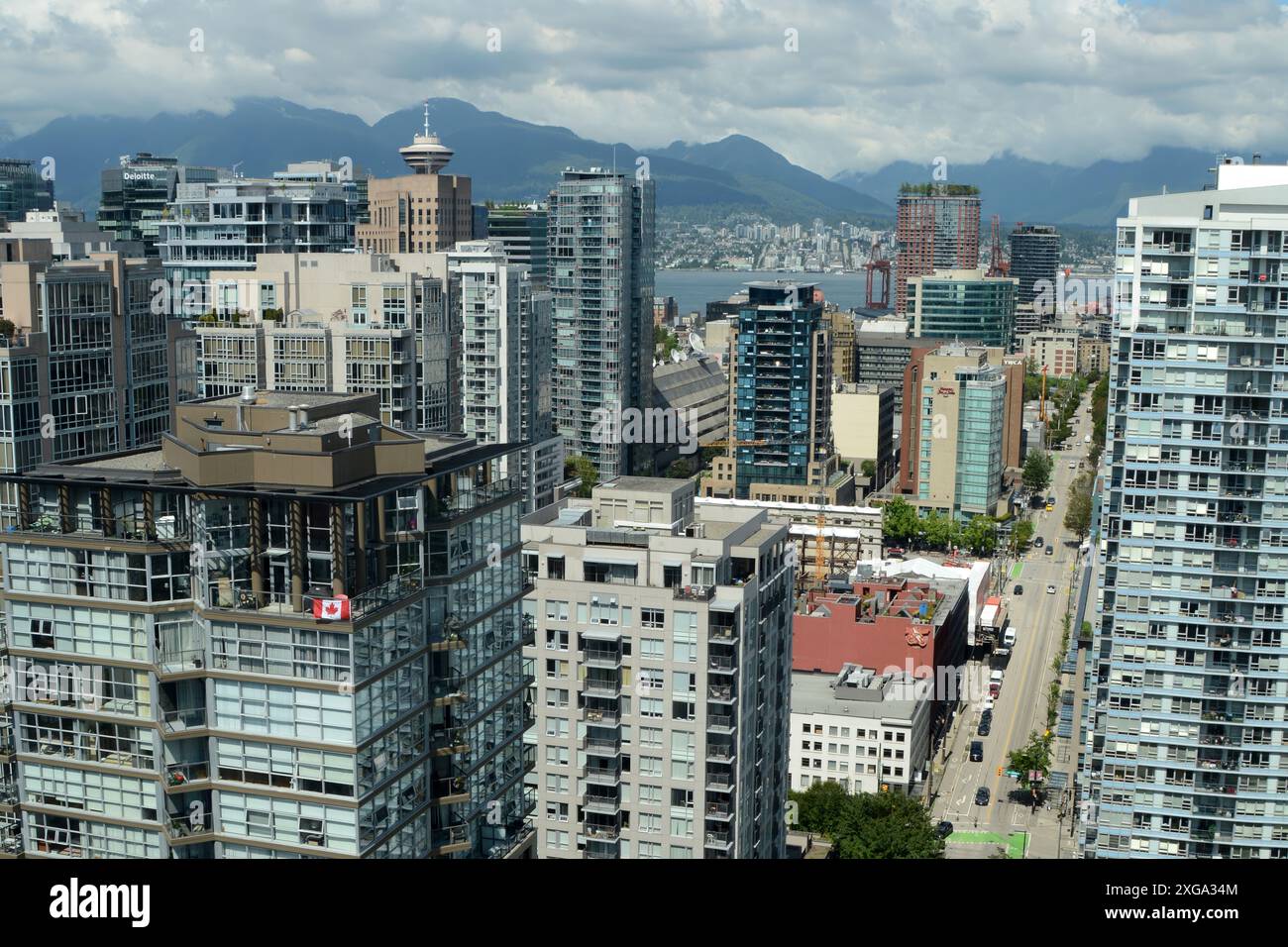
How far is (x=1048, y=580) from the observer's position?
220 feet

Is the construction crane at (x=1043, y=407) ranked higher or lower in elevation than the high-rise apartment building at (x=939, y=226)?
lower

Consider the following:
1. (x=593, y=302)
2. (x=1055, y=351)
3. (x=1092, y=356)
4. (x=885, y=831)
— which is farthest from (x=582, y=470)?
(x=1092, y=356)

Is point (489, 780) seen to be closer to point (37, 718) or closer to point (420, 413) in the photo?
point (37, 718)

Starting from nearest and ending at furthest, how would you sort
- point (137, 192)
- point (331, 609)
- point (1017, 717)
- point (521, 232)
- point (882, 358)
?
point (331, 609) → point (1017, 717) → point (137, 192) → point (521, 232) → point (882, 358)

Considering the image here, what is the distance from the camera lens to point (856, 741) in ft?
133

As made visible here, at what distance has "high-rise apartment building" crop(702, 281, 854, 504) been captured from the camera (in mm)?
71250

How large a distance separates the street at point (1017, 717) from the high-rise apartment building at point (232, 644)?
27.1m

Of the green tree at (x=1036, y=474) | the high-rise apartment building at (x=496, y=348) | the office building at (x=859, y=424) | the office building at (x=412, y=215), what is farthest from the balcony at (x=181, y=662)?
the office building at (x=412, y=215)

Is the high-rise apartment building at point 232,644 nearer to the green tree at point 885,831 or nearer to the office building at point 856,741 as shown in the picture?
the green tree at point 885,831

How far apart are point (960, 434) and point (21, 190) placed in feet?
196

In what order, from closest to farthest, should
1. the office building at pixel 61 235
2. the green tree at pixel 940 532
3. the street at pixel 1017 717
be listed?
the office building at pixel 61 235 → the street at pixel 1017 717 → the green tree at pixel 940 532

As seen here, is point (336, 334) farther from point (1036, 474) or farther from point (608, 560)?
point (1036, 474)

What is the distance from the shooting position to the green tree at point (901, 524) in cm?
7081

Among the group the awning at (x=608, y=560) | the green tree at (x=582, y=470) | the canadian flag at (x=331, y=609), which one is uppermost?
the canadian flag at (x=331, y=609)
